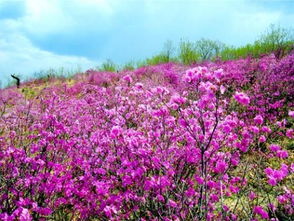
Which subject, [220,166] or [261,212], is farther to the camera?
[220,166]

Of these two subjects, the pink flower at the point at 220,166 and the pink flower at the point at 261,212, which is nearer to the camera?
the pink flower at the point at 261,212

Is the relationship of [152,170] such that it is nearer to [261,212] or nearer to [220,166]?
[220,166]

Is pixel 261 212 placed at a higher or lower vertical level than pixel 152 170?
lower

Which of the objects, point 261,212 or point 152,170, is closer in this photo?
point 261,212

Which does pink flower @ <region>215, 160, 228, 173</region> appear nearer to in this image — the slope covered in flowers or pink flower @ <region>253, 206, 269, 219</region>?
the slope covered in flowers

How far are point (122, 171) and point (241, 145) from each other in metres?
1.60

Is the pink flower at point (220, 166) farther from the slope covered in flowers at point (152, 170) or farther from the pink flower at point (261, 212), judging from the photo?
the pink flower at point (261, 212)

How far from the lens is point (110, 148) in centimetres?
513

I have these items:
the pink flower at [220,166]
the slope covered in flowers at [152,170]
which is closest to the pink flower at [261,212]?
the slope covered in flowers at [152,170]

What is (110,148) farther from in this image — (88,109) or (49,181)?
(88,109)

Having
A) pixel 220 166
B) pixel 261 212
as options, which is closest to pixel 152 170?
pixel 220 166

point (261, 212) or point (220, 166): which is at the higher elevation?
point (220, 166)

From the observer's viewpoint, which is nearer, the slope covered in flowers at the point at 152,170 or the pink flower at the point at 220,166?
the slope covered in flowers at the point at 152,170

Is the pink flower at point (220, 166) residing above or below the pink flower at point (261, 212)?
above
